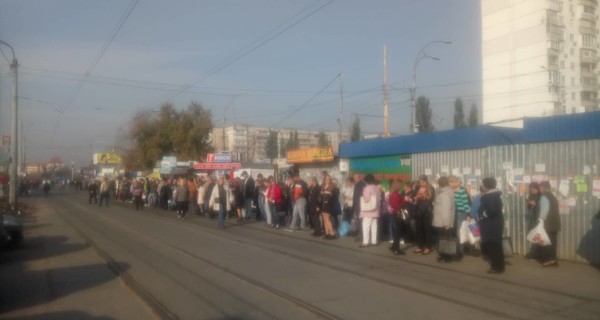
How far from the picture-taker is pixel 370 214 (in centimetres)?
1464

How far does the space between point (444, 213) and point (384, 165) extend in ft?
22.5

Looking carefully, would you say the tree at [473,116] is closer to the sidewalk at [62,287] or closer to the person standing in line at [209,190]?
the person standing in line at [209,190]

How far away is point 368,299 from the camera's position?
8625mm

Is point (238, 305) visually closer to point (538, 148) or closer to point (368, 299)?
point (368, 299)

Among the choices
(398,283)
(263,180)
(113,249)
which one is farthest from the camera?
(263,180)

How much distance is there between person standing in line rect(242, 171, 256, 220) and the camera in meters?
23.1

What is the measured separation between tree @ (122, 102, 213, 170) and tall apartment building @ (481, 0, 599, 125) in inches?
1244

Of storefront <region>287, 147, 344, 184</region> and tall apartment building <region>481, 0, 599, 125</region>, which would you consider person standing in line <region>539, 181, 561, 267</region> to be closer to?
storefront <region>287, 147, 344, 184</region>

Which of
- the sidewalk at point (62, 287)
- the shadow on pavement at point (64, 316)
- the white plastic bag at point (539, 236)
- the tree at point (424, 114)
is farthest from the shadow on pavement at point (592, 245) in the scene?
the tree at point (424, 114)

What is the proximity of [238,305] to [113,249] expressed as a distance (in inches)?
298

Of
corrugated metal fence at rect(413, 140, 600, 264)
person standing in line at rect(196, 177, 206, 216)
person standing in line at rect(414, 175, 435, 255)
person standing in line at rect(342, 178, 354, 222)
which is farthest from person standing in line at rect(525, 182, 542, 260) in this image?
person standing in line at rect(196, 177, 206, 216)

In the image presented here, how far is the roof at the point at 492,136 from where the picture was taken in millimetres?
12094

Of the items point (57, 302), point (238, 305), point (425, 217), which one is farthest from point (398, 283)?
point (57, 302)

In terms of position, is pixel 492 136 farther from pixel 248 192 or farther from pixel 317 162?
pixel 317 162
